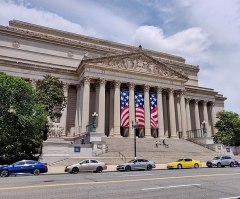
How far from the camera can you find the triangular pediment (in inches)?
1797

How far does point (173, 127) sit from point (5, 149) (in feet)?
101

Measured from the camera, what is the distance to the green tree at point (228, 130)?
1884 inches

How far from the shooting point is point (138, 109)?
45.6 m

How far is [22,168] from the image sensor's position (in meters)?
20.3

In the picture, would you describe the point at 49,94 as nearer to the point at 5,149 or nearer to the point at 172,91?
the point at 5,149

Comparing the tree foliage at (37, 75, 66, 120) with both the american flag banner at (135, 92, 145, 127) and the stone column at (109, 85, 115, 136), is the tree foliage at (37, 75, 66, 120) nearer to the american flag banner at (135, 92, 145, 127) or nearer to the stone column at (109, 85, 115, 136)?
the stone column at (109, 85, 115, 136)

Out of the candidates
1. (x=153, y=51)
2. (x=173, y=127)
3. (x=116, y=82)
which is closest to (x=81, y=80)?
(x=116, y=82)

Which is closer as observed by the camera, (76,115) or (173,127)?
(76,115)

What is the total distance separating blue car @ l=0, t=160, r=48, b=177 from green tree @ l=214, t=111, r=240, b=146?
37.9 meters

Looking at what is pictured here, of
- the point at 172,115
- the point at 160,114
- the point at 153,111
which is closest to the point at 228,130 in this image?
the point at 172,115

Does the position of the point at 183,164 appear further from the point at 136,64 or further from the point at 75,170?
the point at 136,64

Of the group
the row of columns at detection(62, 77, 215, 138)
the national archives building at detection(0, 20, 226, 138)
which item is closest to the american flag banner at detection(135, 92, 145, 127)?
the national archives building at detection(0, 20, 226, 138)

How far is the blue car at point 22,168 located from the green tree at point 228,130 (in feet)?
124

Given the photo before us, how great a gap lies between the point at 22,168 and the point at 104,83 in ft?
87.0
